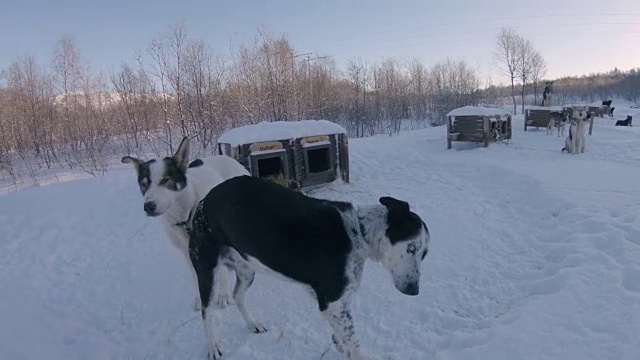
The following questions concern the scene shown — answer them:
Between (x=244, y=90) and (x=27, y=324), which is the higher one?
(x=244, y=90)

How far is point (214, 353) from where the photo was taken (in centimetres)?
313

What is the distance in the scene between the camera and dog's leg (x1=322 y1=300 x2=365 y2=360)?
2662 mm

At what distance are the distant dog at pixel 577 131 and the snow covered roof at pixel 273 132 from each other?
27.8ft

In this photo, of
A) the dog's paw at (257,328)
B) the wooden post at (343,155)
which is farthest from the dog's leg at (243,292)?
the wooden post at (343,155)

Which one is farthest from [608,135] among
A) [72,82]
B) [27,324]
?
[72,82]

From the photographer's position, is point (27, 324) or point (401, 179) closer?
point (27, 324)

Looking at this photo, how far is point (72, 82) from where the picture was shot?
20.2 metres

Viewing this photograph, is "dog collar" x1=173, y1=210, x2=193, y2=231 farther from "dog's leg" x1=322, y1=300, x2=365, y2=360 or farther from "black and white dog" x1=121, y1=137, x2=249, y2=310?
"dog's leg" x1=322, y1=300, x2=365, y2=360

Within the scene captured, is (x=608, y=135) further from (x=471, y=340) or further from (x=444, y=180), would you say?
(x=471, y=340)

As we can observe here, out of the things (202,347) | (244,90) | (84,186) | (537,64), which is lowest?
(202,347)

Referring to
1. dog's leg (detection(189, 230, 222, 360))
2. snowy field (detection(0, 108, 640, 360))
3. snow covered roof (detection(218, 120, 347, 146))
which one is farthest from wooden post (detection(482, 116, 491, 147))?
dog's leg (detection(189, 230, 222, 360))

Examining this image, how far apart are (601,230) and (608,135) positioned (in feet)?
49.0

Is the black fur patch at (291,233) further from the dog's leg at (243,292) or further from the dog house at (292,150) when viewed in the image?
the dog house at (292,150)

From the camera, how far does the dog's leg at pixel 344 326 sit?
2.66m
